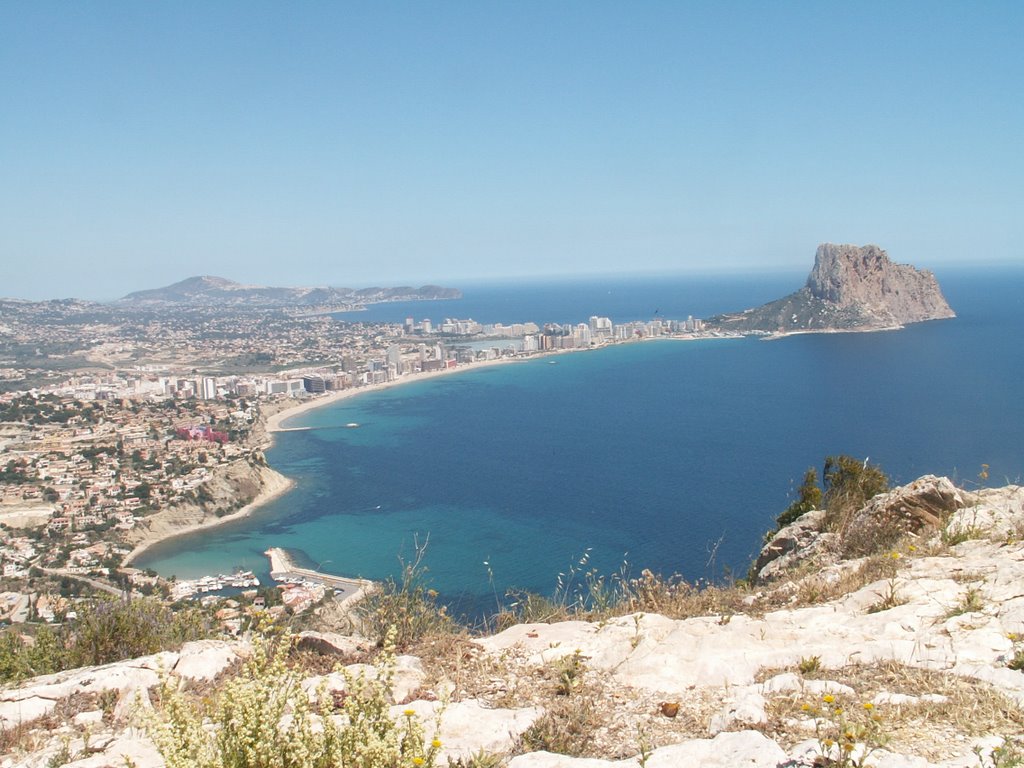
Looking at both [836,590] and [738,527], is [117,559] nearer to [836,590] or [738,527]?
[738,527]

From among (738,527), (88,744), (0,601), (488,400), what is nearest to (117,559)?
(0,601)

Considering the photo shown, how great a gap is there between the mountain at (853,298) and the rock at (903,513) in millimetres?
87292

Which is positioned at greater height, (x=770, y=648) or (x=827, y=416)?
(x=770, y=648)

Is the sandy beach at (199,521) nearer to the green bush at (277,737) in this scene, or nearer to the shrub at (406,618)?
the shrub at (406,618)

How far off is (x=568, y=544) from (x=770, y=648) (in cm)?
2051

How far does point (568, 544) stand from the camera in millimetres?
23375

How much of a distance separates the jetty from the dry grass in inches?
669

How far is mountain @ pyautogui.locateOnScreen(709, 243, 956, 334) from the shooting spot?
290 ft

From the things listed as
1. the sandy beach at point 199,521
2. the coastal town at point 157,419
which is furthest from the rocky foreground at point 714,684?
the sandy beach at point 199,521

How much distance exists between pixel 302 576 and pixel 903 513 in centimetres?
1944

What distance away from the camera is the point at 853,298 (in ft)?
295

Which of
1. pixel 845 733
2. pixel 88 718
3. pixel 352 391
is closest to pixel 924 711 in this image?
pixel 845 733

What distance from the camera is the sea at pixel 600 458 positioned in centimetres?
2270

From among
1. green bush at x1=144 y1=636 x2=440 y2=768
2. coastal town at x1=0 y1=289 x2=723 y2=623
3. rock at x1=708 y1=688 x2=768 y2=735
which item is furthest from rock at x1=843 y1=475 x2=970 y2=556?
coastal town at x1=0 y1=289 x2=723 y2=623
